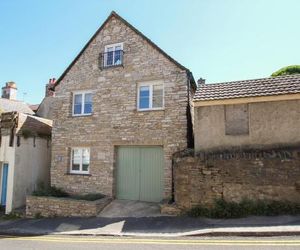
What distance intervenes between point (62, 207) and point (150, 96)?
6.48 meters

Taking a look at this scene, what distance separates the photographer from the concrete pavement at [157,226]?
798 centimetres

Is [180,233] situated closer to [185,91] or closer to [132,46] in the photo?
[185,91]

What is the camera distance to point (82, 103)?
598 inches

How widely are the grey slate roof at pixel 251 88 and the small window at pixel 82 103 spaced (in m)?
6.14

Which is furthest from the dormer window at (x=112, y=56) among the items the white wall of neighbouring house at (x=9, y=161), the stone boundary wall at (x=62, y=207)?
the stone boundary wall at (x=62, y=207)

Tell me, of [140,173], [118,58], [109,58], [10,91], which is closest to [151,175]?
[140,173]

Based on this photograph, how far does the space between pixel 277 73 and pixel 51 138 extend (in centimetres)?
1484

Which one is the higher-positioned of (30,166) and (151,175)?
(30,166)

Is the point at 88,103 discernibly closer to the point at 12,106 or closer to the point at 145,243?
the point at 145,243

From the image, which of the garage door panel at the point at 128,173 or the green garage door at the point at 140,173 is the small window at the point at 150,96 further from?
the garage door panel at the point at 128,173

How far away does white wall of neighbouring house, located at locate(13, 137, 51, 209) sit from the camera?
1451 centimetres

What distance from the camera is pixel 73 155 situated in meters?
15.1

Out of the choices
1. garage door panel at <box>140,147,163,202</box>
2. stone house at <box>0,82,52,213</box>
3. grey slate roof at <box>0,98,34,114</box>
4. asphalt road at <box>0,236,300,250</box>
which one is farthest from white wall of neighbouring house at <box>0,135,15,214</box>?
grey slate roof at <box>0,98,34,114</box>

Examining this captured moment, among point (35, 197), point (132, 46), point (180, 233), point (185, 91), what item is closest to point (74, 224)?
point (35, 197)
